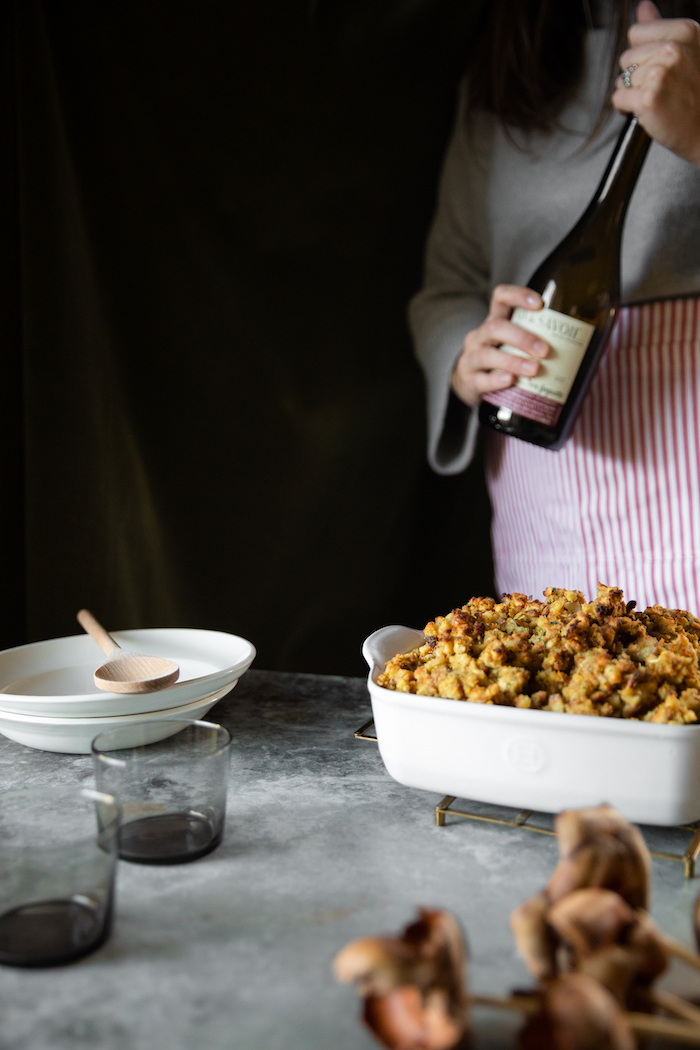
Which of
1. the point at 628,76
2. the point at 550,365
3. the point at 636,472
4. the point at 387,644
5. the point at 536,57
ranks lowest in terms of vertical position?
the point at 387,644

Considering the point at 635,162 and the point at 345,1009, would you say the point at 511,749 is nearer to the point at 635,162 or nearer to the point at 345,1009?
the point at 345,1009

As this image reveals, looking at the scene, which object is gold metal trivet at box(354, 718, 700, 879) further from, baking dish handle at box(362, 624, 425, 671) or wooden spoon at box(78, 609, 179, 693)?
wooden spoon at box(78, 609, 179, 693)

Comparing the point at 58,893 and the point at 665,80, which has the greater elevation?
the point at 665,80

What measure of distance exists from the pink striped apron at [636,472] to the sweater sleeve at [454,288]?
123 millimetres

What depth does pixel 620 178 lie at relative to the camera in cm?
109

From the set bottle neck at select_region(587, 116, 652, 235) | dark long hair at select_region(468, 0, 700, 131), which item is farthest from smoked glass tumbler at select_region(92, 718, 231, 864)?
dark long hair at select_region(468, 0, 700, 131)

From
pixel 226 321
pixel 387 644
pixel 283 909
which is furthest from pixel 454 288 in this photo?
pixel 283 909

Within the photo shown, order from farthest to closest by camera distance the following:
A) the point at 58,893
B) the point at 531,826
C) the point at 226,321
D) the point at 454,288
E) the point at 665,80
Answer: the point at 226,321, the point at 454,288, the point at 665,80, the point at 531,826, the point at 58,893

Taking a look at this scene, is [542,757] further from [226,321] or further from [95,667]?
[226,321]

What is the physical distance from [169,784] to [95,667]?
329mm

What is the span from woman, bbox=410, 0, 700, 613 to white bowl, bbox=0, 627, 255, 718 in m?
0.47

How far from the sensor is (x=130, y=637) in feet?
3.01

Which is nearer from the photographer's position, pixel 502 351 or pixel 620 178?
pixel 502 351

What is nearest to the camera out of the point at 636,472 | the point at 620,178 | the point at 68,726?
the point at 68,726
